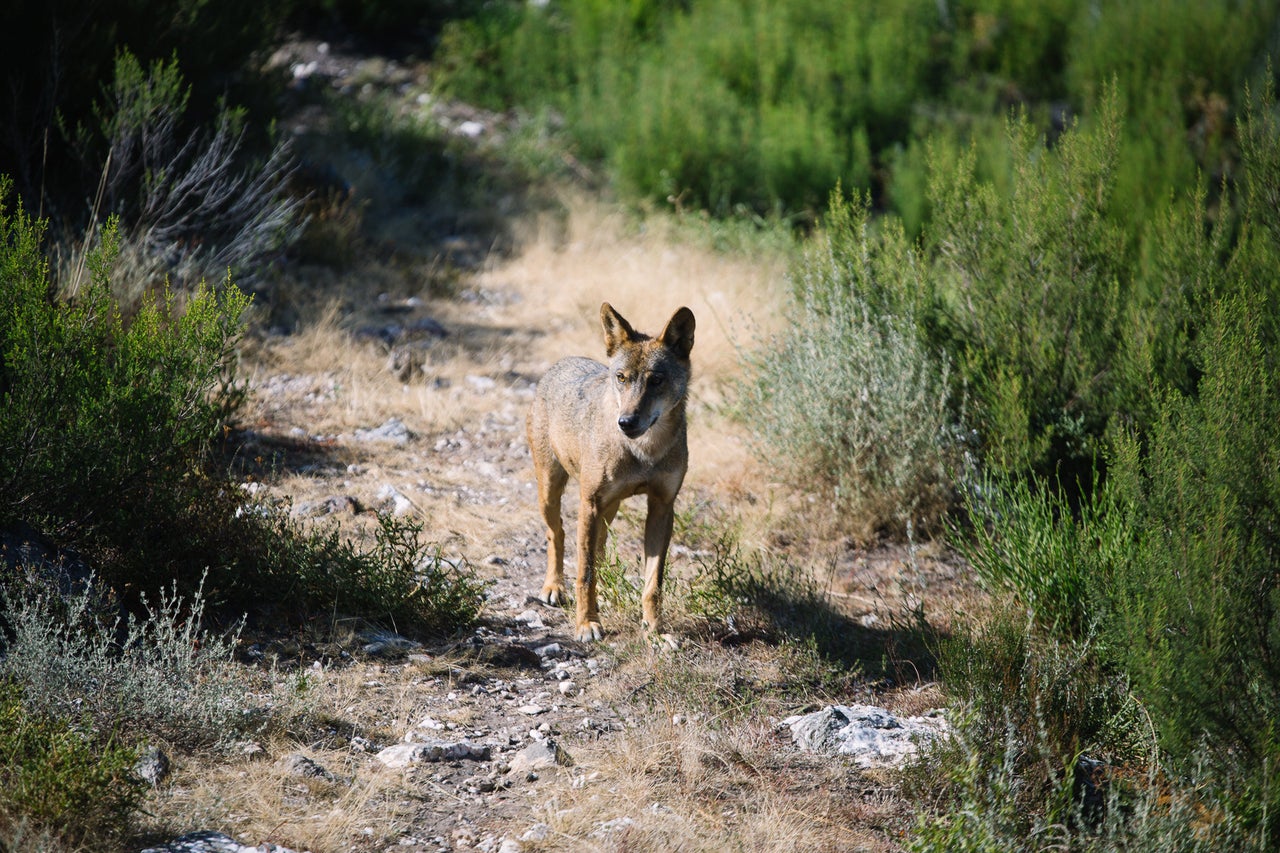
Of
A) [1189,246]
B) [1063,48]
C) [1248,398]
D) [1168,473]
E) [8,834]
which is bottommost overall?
[8,834]

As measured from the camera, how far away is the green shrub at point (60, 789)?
3.27 m

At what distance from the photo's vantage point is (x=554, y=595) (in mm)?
5957

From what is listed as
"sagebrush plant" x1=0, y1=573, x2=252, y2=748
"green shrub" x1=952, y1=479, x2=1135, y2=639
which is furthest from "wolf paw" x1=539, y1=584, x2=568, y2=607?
"green shrub" x1=952, y1=479, x2=1135, y2=639

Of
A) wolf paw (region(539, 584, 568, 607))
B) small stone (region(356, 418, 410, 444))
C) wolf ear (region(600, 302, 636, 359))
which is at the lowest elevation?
wolf paw (region(539, 584, 568, 607))

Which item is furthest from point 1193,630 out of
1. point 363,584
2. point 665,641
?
point 363,584

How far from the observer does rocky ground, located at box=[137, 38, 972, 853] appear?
384 cm

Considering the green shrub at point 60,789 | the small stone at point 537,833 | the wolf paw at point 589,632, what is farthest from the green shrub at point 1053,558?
the green shrub at point 60,789

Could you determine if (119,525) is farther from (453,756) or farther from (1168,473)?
(1168,473)

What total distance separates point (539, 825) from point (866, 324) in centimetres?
430

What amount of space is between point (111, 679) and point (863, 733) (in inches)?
122

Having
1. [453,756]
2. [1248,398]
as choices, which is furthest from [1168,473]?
[453,756]

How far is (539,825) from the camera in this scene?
3.79m

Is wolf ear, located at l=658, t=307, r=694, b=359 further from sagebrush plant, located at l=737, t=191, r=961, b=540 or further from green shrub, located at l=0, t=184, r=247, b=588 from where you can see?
green shrub, located at l=0, t=184, r=247, b=588

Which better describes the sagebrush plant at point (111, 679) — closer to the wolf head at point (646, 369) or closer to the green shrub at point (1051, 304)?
the wolf head at point (646, 369)
